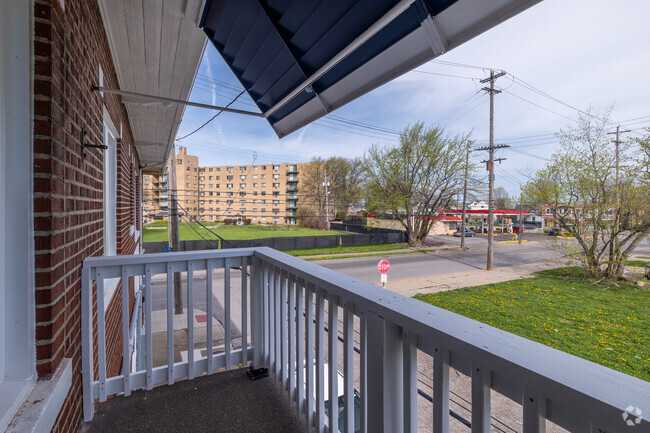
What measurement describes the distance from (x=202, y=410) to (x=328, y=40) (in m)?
2.04

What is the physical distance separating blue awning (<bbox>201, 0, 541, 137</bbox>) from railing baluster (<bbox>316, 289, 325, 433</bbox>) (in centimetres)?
111

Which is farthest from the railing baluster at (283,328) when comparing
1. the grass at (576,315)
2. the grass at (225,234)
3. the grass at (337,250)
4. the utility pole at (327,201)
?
the utility pole at (327,201)

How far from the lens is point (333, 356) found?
47.6 inches

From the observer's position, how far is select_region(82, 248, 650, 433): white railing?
0.50m

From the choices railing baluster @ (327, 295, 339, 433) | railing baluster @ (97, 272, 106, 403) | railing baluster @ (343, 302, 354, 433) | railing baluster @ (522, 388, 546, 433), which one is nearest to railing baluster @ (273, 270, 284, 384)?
railing baluster @ (327, 295, 339, 433)

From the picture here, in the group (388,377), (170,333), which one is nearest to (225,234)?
(170,333)

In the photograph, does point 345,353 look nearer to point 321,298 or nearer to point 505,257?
point 321,298

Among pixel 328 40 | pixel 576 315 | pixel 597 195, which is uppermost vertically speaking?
pixel 328 40

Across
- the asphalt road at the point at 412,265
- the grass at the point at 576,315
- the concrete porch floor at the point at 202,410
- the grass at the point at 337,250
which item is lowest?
the asphalt road at the point at 412,265

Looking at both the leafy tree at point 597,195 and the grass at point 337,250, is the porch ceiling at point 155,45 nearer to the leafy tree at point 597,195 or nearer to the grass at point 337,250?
the leafy tree at point 597,195

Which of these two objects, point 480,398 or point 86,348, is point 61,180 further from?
point 480,398

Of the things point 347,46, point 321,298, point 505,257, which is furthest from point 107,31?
point 505,257

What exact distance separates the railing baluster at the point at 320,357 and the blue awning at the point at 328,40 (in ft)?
3.65

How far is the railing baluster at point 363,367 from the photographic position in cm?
100
